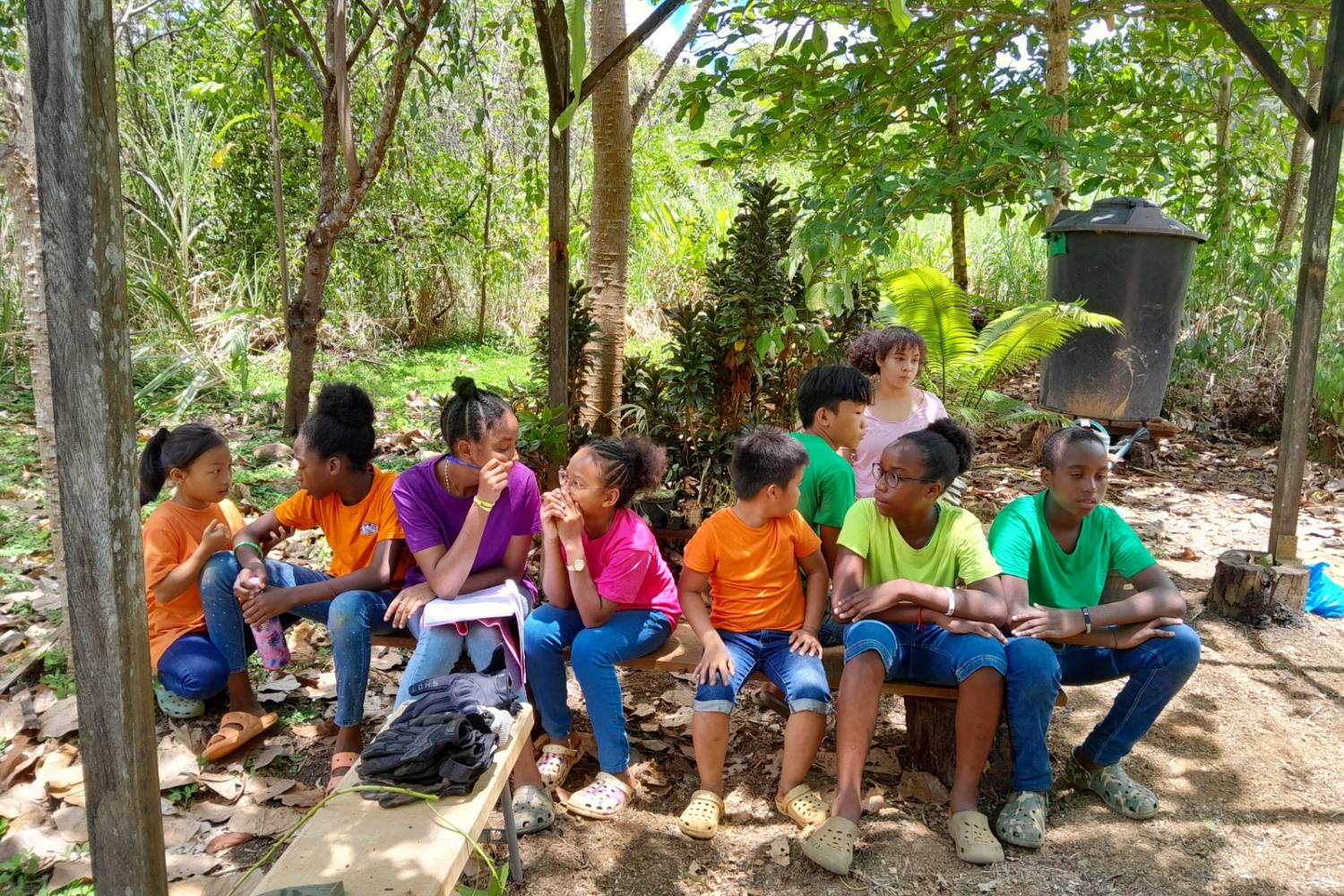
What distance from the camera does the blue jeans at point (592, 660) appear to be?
2.97 m

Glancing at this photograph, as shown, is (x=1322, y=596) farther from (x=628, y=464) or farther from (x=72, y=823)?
(x=72, y=823)

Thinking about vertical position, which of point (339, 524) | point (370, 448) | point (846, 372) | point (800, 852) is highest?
point (846, 372)

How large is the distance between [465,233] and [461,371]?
1.86 m

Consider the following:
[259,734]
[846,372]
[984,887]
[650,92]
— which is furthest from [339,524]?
[650,92]

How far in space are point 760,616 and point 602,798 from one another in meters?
0.77

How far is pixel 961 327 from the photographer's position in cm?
616

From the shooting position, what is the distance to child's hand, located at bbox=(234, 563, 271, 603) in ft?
10.4

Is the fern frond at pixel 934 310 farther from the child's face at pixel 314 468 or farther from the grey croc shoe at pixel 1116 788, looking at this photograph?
the child's face at pixel 314 468

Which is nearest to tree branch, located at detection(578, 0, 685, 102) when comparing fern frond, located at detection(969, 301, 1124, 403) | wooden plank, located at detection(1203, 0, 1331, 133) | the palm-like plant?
wooden plank, located at detection(1203, 0, 1331, 133)

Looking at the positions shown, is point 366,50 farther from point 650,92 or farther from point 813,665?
point 813,665

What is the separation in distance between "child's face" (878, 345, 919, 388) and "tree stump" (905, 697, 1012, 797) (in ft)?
4.70

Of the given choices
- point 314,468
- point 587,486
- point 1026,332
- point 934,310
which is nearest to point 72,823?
point 314,468

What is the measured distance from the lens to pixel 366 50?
7.59m

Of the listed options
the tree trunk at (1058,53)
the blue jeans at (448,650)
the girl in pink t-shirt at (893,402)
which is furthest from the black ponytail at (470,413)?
the tree trunk at (1058,53)
